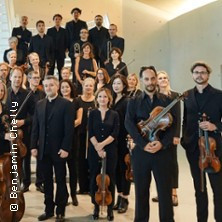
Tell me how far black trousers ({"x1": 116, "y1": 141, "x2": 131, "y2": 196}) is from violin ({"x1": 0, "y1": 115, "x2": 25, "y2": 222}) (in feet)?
3.50

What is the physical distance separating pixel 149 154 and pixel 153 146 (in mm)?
91

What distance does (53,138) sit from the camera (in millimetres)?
3252

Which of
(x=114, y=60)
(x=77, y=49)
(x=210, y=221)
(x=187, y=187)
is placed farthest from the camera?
(x=77, y=49)

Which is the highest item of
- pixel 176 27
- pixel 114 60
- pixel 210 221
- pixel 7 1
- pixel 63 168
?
pixel 7 1

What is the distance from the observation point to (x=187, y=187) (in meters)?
4.43


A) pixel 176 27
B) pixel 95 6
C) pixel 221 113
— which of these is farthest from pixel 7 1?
pixel 221 113

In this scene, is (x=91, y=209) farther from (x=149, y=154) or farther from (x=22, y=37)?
(x=22, y=37)

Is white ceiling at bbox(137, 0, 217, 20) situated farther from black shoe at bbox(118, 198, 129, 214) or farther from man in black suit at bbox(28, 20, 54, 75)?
black shoe at bbox(118, 198, 129, 214)

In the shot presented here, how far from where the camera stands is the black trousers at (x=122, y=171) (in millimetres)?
3621

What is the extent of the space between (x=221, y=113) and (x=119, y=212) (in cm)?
146

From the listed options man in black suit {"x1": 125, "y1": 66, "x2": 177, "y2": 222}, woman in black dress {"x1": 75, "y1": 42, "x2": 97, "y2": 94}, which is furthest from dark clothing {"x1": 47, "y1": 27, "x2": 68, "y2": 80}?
man in black suit {"x1": 125, "y1": 66, "x2": 177, "y2": 222}

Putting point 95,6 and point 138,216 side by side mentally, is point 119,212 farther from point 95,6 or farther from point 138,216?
point 95,6

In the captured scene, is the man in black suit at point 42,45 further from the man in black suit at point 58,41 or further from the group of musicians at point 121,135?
the group of musicians at point 121,135

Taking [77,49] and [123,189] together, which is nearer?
[123,189]
